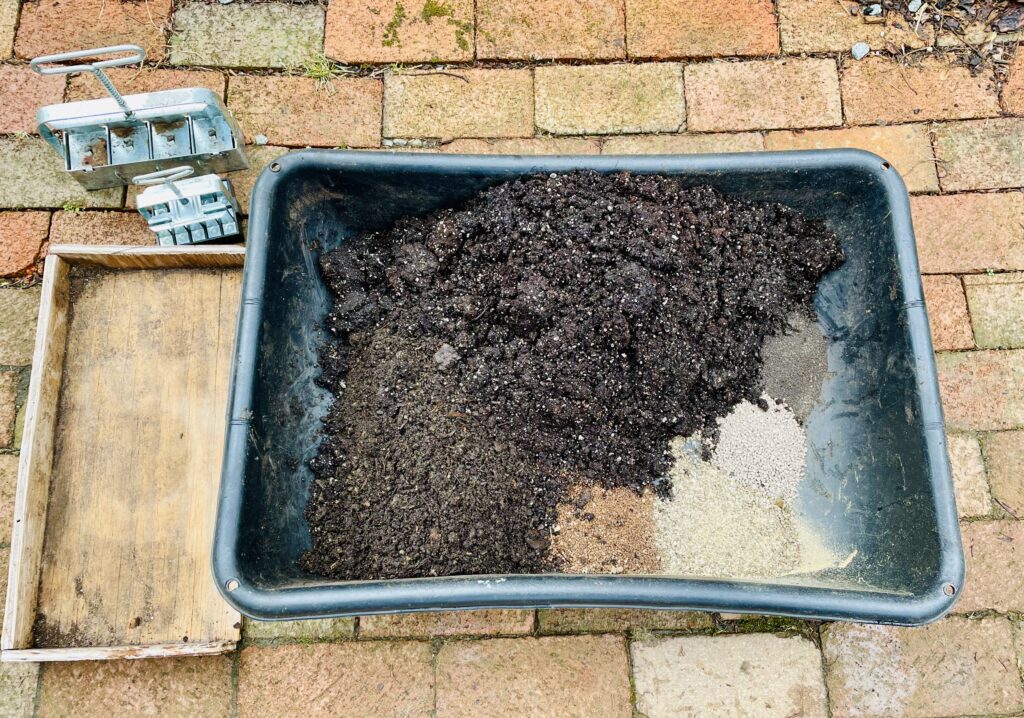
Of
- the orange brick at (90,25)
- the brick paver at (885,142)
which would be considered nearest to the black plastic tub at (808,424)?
the brick paver at (885,142)

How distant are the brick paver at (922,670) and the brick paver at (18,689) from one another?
212 centimetres

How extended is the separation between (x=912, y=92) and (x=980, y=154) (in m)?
0.28

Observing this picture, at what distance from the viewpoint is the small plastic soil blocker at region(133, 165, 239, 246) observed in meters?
1.87

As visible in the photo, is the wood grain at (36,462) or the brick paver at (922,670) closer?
the wood grain at (36,462)

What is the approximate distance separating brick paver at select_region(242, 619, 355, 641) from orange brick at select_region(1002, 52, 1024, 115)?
2510 mm

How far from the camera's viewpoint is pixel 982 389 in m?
2.06

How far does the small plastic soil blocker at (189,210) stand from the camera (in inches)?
73.8

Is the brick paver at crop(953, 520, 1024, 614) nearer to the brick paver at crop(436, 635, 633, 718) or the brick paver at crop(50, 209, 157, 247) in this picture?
the brick paver at crop(436, 635, 633, 718)

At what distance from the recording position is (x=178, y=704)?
1.87 meters

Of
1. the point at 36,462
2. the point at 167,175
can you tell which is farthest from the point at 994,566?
the point at 36,462

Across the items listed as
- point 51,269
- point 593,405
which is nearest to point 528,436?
point 593,405

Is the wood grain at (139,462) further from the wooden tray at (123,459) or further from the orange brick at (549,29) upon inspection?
the orange brick at (549,29)

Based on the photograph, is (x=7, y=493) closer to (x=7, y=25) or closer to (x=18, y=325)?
(x=18, y=325)

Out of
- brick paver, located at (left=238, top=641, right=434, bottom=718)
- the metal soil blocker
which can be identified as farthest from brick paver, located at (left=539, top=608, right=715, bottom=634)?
the metal soil blocker
